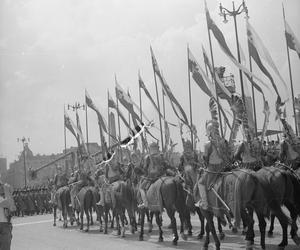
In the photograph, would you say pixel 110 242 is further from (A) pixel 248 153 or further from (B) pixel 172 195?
(A) pixel 248 153

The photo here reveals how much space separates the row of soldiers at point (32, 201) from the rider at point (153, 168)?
2413cm

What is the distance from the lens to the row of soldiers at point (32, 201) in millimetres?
36125

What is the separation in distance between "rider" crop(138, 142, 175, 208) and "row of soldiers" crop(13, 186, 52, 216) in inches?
950

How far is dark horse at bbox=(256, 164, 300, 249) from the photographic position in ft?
32.7

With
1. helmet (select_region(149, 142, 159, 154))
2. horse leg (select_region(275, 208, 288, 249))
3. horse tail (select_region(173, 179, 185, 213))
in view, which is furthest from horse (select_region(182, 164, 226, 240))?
horse leg (select_region(275, 208, 288, 249))

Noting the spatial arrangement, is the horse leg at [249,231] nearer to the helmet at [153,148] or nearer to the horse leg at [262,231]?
the horse leg at [262,231]

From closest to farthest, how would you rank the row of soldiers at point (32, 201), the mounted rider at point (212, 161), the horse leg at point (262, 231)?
1. the horse leg at point (262, 231)
2. the mounted rider at point (212, 161)
3. the row of soldiers at point (32, 201)

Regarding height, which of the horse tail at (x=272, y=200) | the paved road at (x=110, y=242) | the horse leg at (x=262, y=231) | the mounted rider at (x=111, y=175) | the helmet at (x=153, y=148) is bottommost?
the paved road at (x=110, y=242)

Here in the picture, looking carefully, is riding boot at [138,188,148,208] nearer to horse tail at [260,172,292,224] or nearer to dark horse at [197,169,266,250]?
dark horse at [197,169,266,250]

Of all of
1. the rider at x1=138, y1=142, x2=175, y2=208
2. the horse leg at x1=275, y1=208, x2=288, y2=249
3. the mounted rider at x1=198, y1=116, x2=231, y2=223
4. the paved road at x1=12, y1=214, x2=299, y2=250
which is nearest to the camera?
the horse leg at x1=275, y1=208, x2=288, y2=249

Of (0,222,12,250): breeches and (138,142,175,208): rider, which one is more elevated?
(138,142,175,208): rider

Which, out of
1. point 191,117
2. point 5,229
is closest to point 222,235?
point 5,229

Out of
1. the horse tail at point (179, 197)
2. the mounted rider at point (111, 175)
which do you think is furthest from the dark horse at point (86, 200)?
the horse tail at point (179, 197)

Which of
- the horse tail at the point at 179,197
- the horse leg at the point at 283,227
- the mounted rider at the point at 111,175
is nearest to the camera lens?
the horse leg at the point at 283,227
